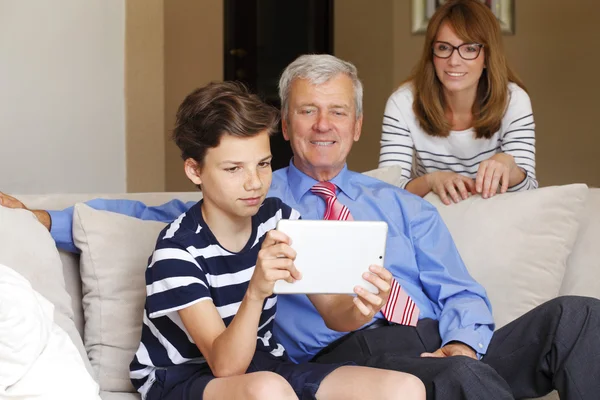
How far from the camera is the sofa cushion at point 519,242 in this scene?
2350 millimetres

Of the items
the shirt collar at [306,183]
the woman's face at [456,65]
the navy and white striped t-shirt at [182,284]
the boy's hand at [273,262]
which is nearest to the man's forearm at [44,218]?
the navy and white striped t-shirt at [182,284]

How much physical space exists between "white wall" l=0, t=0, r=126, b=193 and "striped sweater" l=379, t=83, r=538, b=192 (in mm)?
1482

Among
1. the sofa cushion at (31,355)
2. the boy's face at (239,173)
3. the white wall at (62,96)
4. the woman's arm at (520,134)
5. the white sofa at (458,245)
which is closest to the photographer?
the sofa cushion at (31,355)

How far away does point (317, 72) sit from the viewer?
222cm

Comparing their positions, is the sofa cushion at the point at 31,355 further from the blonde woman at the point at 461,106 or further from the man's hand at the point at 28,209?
the blonde woman at the point at 461,106

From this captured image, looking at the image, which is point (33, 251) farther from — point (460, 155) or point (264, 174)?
point (460, 155)

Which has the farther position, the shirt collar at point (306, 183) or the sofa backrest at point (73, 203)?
the shirt collar at point (306, 183)

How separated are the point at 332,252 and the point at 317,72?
72 centimetres

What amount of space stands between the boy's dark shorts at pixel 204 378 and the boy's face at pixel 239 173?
0.32 m

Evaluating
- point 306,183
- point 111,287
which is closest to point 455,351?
point 306,183

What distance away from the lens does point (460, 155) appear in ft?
9.39

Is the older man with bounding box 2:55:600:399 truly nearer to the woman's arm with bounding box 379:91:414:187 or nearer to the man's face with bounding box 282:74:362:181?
the man's face with bounding box 282:74:362:181

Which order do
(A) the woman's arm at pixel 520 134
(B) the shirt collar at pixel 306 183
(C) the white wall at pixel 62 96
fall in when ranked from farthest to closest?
(C) the white wall at pixel 62 96 < (A) the woman's arm at pixel 520 134 < (B) the shirt collar at pixel 306 183

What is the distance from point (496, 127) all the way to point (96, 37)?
2.02 metres
